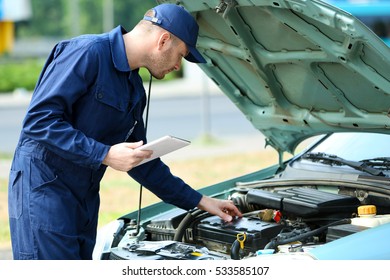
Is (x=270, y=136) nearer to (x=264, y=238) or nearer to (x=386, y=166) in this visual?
(x=386, y=166)

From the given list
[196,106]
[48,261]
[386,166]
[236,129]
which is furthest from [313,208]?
[196,106]

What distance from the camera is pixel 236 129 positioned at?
14469 mm

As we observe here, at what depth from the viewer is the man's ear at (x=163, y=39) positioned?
3.26 m

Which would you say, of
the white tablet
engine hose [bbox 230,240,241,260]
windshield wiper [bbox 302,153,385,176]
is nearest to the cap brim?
the white tablet

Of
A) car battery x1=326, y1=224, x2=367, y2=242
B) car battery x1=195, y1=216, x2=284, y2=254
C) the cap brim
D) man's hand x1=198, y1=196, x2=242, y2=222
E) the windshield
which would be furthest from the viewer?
the windshield

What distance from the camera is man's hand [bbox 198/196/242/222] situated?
3.85 m

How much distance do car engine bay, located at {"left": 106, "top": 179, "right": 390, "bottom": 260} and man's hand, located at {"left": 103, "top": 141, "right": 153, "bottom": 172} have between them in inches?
21.5

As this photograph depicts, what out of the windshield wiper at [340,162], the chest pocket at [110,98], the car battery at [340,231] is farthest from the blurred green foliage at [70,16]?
the car battery at [340,231]

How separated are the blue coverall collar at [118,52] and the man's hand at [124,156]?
0.39 meters

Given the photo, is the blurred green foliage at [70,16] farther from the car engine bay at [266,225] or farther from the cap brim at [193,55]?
the cap brim at [193,55]

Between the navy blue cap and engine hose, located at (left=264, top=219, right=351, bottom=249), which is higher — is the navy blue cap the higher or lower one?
the higher one

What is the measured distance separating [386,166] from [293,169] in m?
0.64

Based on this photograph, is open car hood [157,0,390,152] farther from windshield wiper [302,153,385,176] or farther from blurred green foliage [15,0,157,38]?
blurred green foliage [15,0,157,38]

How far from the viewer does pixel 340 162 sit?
14.1 ft
